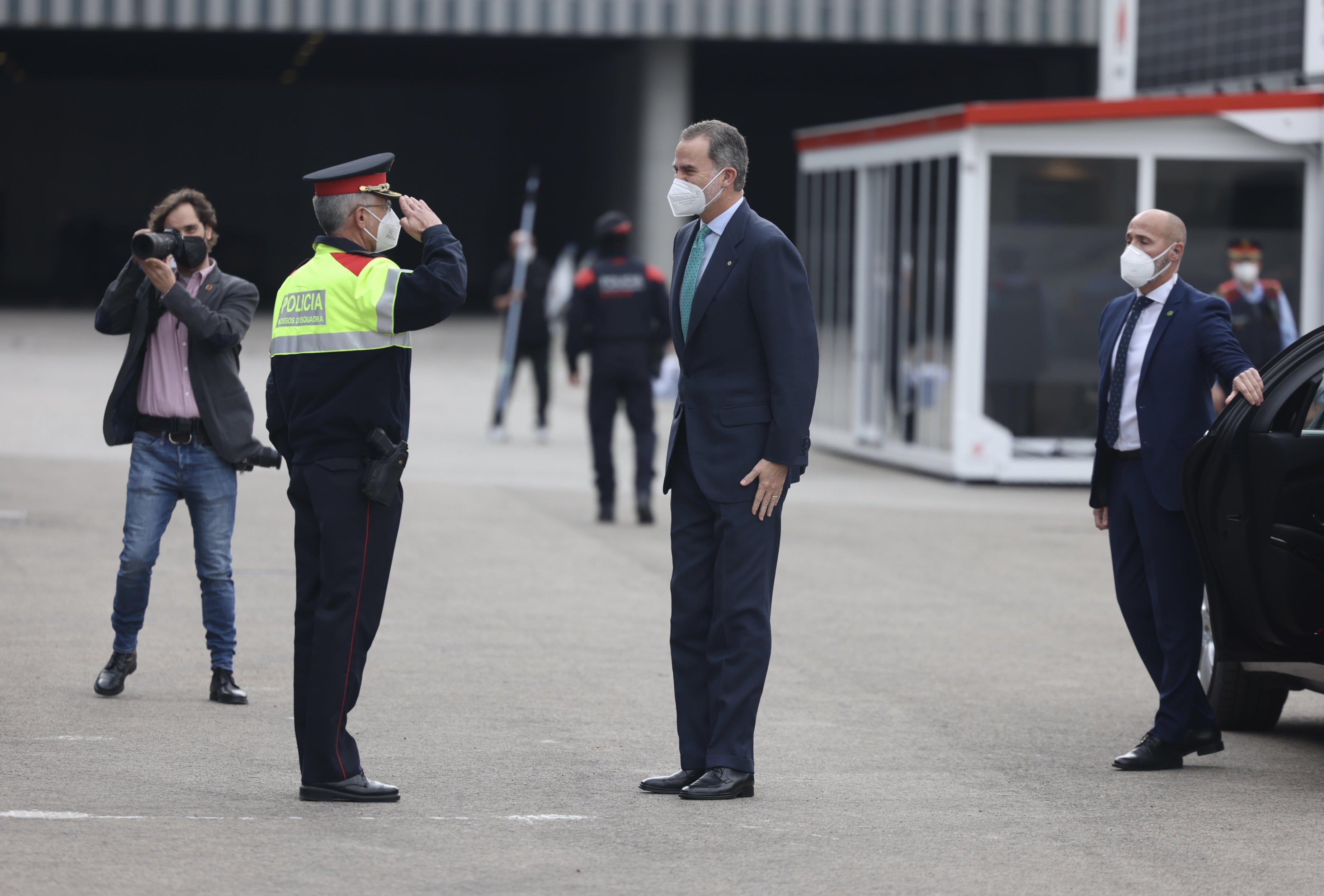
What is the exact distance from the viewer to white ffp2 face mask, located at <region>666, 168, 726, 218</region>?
216 inches

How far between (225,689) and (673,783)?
6.66ft

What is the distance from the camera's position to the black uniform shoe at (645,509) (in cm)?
1220

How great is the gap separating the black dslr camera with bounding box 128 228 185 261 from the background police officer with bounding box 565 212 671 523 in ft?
19.5

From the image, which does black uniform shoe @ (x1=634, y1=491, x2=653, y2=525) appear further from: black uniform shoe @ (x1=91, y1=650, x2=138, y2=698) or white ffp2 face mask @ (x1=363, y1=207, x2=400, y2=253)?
white ffp2 face mask @ (x1=363, y1=207, x2=400, y2=253)

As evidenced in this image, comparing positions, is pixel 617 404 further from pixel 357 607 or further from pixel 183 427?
pixel 357 607

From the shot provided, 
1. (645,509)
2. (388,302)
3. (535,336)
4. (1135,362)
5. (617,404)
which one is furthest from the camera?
(535,336)

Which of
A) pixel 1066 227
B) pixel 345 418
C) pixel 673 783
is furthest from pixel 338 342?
pixel 1066 227

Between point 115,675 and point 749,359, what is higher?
point 749,359

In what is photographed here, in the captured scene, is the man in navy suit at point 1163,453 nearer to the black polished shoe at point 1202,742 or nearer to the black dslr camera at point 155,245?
the black polished shoe at point 1202,742

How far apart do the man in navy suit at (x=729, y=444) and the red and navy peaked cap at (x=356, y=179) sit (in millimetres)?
874

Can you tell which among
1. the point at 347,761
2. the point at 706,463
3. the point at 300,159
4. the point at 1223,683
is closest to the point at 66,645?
the point at 347,761

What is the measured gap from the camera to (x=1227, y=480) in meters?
5.89

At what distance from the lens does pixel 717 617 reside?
5508 mm

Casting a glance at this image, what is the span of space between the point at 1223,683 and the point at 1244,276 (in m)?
7.69
